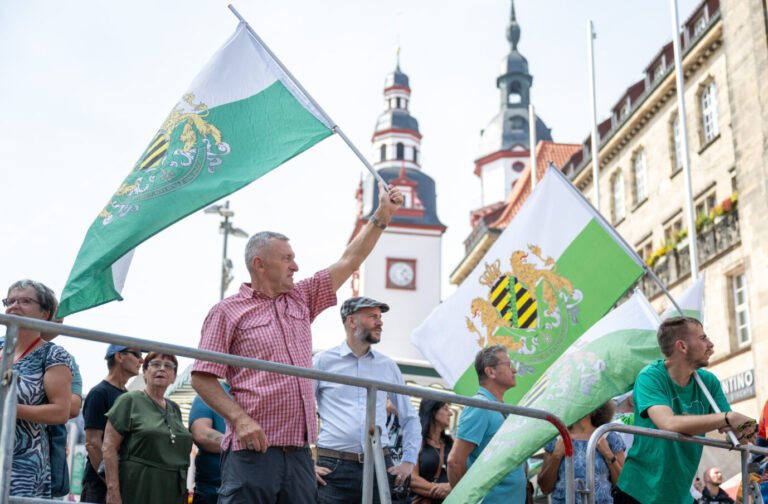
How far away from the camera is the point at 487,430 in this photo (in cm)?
660

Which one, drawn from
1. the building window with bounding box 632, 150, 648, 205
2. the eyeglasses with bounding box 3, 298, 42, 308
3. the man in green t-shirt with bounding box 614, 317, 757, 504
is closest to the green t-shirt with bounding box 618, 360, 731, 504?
the man in green t-shirt with bounding box 614, 317, 757, 504

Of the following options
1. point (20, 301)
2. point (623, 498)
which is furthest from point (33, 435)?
point (623, 498)

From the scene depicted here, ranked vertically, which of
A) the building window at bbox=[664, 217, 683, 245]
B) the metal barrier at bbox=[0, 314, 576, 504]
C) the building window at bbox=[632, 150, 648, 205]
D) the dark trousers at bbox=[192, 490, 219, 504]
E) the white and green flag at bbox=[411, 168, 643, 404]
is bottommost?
the dark trousers at bbox=[192, 490, 219, 504]

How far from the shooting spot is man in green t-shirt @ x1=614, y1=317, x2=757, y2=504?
5793 millimetres

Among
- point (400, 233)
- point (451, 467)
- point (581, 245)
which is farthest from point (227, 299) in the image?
point (400, 233)

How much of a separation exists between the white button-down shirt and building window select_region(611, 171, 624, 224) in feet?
106

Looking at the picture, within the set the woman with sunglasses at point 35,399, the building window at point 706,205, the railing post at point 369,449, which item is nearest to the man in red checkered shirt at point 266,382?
the railing post at point 369,449

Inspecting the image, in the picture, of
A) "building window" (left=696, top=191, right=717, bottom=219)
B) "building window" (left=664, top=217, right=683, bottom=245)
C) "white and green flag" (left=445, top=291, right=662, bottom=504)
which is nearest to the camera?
"white and green flag" (left=445, top=291, right=662, bottom=504)

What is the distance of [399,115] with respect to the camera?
10050 cm

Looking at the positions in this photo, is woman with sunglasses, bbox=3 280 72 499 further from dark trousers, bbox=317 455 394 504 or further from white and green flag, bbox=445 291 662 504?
white and green flag, bbox=445 291 662 504

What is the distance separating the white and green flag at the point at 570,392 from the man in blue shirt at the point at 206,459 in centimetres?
178

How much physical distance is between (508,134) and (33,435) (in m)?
85.9

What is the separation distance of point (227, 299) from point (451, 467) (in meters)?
1.97

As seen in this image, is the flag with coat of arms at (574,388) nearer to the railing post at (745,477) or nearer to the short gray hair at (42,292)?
the railing post at (745,477)
